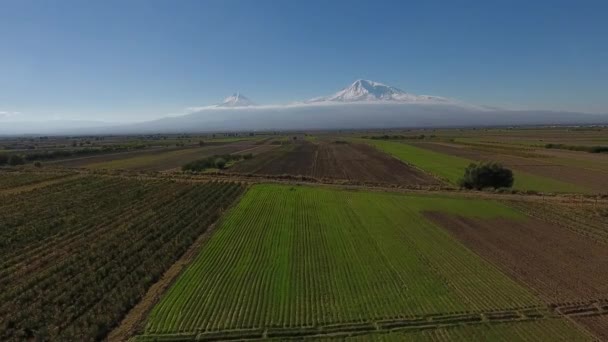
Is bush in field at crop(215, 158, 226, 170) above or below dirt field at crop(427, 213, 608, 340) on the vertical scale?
above

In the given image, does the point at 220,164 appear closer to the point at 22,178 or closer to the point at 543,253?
the point at 22,178

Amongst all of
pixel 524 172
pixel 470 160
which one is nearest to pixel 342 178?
pixel 524 172

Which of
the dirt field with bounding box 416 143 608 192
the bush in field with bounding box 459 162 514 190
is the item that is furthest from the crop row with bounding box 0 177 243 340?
the dirt field with bounding box 416 143 608 192

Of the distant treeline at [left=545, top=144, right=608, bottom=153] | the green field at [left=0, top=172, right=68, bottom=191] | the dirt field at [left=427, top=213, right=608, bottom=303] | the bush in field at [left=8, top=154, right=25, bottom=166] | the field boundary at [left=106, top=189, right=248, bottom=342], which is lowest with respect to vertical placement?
the dirt field at [left=427, top=213, right=608, bottom=303]

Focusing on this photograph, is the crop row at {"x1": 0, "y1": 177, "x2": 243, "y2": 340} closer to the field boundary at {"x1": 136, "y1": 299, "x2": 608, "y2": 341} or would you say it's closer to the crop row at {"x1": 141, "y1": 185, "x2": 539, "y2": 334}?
the crop row at {"x1": 141, "y1": 185, "x2": 539, "y2": 334}

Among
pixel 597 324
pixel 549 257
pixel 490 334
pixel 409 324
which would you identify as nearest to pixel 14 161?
pixel 409 324

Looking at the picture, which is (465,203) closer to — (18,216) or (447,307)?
(447,307)

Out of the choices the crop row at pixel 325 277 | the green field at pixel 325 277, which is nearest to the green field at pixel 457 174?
the green field at pixel 325 277
